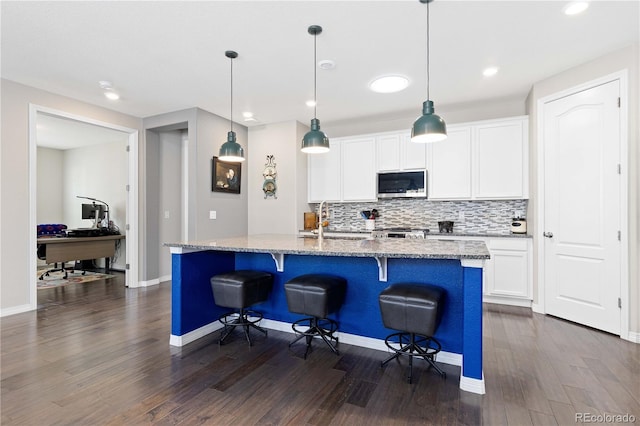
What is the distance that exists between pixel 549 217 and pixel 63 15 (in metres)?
4.91

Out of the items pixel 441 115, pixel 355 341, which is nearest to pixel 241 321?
pixel 355 341

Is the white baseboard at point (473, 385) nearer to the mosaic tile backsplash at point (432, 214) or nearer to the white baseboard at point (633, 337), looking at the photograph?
the white baseboard at point (633, 337)

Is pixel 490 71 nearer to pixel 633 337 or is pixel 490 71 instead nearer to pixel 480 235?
pixel 480 235

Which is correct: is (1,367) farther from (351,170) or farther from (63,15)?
(351,170)

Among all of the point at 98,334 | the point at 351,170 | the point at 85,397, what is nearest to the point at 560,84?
the point at 351,170

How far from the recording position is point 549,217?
140 inches

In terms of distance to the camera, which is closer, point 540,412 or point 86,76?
point 540,412

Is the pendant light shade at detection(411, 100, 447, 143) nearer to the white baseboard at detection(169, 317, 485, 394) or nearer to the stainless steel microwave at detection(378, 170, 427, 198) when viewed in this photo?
the white baseboard at detection(169, 317, 485, 394)

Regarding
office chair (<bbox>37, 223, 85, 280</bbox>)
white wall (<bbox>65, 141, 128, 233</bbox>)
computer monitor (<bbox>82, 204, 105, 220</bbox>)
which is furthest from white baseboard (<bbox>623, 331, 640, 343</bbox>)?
computer monitor (<bbox>82, 204, 105, 220</bbox>)

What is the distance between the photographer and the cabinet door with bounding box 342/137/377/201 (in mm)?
4906

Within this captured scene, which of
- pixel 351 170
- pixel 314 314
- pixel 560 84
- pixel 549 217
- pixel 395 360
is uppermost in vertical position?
pixel 560 84

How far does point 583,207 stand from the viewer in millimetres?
3238

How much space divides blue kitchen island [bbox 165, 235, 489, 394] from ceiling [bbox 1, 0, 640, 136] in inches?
69.1

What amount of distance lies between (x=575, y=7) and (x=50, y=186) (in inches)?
376
